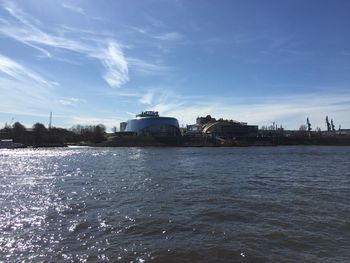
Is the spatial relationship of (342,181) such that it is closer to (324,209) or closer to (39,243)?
(324,209)

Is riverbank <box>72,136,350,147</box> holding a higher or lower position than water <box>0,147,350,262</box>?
higher

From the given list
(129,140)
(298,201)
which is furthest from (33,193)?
(129,140)

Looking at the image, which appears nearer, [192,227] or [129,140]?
[192,227]

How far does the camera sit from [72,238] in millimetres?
14883

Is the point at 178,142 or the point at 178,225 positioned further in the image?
the point at 178,142

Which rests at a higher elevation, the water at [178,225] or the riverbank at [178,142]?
the riverbank at [178,142]

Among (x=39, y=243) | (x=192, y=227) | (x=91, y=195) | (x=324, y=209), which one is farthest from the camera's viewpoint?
(x=91, y=195)

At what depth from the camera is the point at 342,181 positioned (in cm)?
3344

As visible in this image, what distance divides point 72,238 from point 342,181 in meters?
26.2

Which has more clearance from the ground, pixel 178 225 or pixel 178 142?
pixel 178 142

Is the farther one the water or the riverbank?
the riverbank

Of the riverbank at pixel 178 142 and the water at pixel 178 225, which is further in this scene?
the riverbank at pixel 178 142

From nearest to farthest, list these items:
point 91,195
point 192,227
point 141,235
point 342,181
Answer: point 141,235 → point 192,227 → point 91,195 → point 342,181

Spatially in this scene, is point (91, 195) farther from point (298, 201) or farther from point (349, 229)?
point (349, 229)
